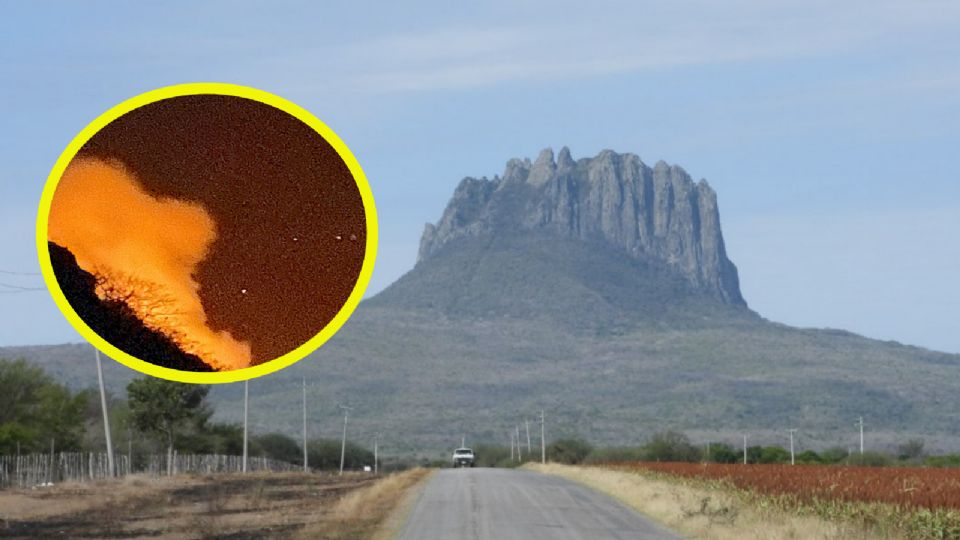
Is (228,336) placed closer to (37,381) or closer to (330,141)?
(330,141)

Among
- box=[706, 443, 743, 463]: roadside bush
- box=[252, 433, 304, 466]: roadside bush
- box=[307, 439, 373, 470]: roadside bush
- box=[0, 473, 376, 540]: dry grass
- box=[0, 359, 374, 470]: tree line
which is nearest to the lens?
box=[0, 473, 376, 540]: dry grass

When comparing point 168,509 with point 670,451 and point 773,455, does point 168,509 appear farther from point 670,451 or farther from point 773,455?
point 773,455

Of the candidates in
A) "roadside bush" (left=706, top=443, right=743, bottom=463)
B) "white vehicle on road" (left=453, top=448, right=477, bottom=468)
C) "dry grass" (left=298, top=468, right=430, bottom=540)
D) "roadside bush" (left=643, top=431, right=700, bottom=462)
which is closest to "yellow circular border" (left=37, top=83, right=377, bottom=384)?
"dry grass" (left=298, top=468, right=430, bottom=540)

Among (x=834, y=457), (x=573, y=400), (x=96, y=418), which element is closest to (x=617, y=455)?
(x=834, y=457)

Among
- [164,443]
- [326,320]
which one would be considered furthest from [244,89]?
[164,443]

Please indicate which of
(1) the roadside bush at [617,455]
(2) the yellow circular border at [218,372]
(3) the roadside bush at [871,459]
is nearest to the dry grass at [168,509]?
(2) the yellow circular border at [218,372]

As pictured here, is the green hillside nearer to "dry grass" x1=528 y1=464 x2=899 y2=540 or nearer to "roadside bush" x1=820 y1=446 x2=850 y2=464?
"roadside bush" x1=820 y1=446 x2=850 y2=464

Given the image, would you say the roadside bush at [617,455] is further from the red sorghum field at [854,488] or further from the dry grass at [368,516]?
the dry grass at [368,516]

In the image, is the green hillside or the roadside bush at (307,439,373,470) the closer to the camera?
the roadside bush at (307,439,373,470)
